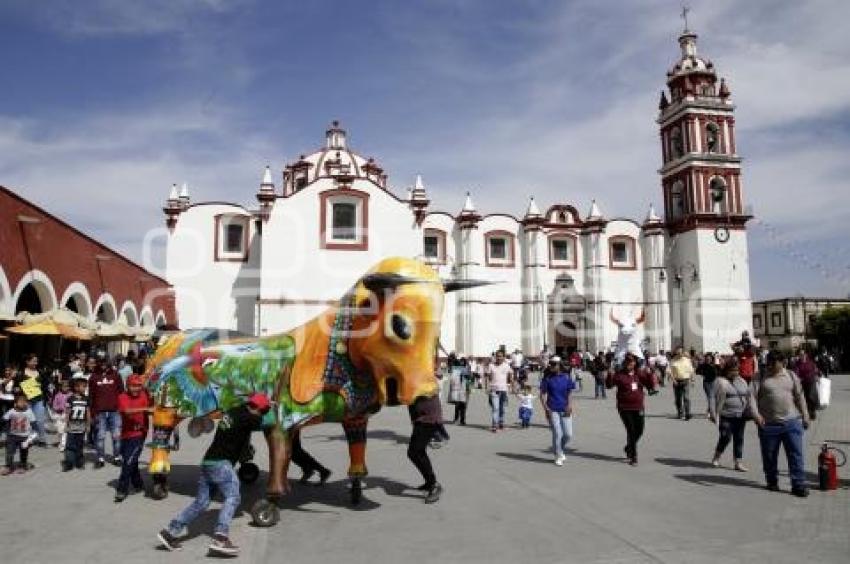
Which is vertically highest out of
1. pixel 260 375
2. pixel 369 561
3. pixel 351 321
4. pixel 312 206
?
pixel 312 206

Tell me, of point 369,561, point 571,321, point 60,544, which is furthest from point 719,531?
point 571,321

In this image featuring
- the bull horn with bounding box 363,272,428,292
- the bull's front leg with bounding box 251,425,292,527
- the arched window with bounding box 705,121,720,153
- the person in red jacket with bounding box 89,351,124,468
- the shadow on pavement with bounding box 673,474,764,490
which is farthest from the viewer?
the arched window with bounding box 705,121,720,153

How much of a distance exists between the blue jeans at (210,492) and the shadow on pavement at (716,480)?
18.0 feet

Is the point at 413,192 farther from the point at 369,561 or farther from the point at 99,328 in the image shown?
the point at 369,561

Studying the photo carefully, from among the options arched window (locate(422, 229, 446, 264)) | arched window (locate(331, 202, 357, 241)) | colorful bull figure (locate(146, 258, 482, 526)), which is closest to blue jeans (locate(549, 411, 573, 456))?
colorful bull figure (locate(146, 258, 482, 526))

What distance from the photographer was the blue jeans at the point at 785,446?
7375 mm

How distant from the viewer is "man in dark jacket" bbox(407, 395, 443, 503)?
7.32 m

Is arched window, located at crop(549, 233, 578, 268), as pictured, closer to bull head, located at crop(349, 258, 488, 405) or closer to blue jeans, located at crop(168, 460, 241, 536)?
bull head, located at crop(349, 258, 488, 405)

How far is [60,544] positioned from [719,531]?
231 inches

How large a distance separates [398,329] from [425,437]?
1.43 metres

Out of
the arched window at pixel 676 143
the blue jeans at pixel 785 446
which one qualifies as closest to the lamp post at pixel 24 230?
the blue jeans at pixel 785 446

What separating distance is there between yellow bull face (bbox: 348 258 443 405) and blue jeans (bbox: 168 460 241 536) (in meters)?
1.84

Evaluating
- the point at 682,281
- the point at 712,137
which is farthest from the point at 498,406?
the point at 712,137

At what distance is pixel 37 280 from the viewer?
1708cm
